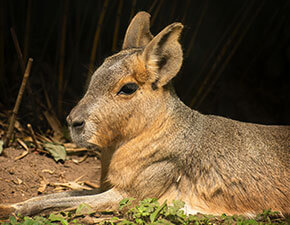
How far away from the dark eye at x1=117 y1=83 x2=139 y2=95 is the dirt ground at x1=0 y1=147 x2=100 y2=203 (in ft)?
5.15

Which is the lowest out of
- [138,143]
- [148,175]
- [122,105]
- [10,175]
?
[10,175]

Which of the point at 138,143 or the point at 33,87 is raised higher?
the point at 138,143

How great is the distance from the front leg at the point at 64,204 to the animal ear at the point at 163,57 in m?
1.08

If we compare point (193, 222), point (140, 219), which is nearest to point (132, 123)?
point (140, 219)

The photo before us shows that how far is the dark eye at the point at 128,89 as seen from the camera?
10.8ft

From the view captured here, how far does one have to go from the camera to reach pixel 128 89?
3.29 meters

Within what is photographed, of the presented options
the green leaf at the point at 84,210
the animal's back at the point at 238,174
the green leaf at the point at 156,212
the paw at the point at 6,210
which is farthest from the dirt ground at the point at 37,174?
the animal's back at the point at 238,174

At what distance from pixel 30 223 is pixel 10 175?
1368 millimetres

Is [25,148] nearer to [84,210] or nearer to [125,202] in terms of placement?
[84,210]

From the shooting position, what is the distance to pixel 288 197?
350 cm

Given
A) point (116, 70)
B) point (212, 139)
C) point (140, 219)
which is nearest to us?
point (140, 219)

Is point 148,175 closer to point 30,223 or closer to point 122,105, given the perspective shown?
point 122,105

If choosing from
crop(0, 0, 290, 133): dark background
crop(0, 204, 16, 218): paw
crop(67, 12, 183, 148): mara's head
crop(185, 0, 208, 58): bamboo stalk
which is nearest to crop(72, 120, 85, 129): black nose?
crop(67, 12, 183, 148): mara's head

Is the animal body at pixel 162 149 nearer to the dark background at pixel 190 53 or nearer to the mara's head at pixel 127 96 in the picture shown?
the mara's head at pixel 127 96
